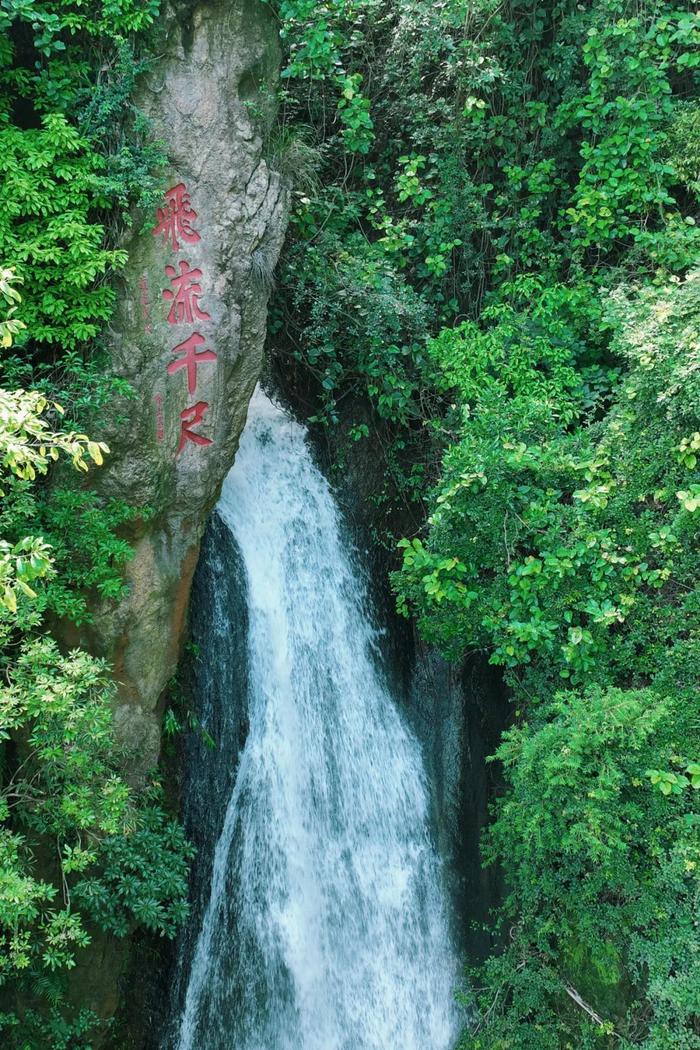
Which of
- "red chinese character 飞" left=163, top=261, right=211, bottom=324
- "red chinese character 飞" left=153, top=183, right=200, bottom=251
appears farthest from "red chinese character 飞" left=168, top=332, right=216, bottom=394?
"red chinese character 飞" left=153, top=183, right=200, bottom=251

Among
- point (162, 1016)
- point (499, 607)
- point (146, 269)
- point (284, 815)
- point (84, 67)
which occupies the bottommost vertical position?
point (162, 1016)

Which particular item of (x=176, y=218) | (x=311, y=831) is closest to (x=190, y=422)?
(x=176, y=218)

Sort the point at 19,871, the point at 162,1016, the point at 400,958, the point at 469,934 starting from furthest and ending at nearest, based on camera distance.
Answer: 1. the point at 469,934
2. the point at 400,958
3. the point at 162,1016
4. the point at 19,871

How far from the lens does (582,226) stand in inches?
252

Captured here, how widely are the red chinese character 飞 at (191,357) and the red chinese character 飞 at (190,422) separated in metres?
0.10

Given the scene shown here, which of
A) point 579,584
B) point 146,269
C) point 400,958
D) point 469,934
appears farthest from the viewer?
point 469,934

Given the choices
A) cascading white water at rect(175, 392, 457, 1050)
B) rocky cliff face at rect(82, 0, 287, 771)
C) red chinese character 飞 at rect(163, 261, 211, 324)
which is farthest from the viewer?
cascading white water at rect(175, 392, 457, 1050)

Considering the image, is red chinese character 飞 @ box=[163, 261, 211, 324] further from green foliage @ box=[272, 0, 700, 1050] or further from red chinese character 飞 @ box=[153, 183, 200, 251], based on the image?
green foliage @ box=[272, 0, 700, 1050]

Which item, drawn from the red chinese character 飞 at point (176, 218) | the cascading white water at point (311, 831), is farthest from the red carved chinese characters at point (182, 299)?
the cascading white water at point (311, 831)

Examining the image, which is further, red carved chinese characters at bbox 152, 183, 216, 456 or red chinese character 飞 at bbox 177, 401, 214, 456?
red chinese character 飞 at bbox 177, 401, 214, 456

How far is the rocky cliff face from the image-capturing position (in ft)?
14.5

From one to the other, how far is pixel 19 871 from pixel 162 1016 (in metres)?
1.82

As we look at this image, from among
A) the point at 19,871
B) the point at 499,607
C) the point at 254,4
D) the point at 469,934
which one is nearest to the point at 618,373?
the point at 499,607

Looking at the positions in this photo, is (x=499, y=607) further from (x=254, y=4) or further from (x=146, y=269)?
(x=254, y=4)
